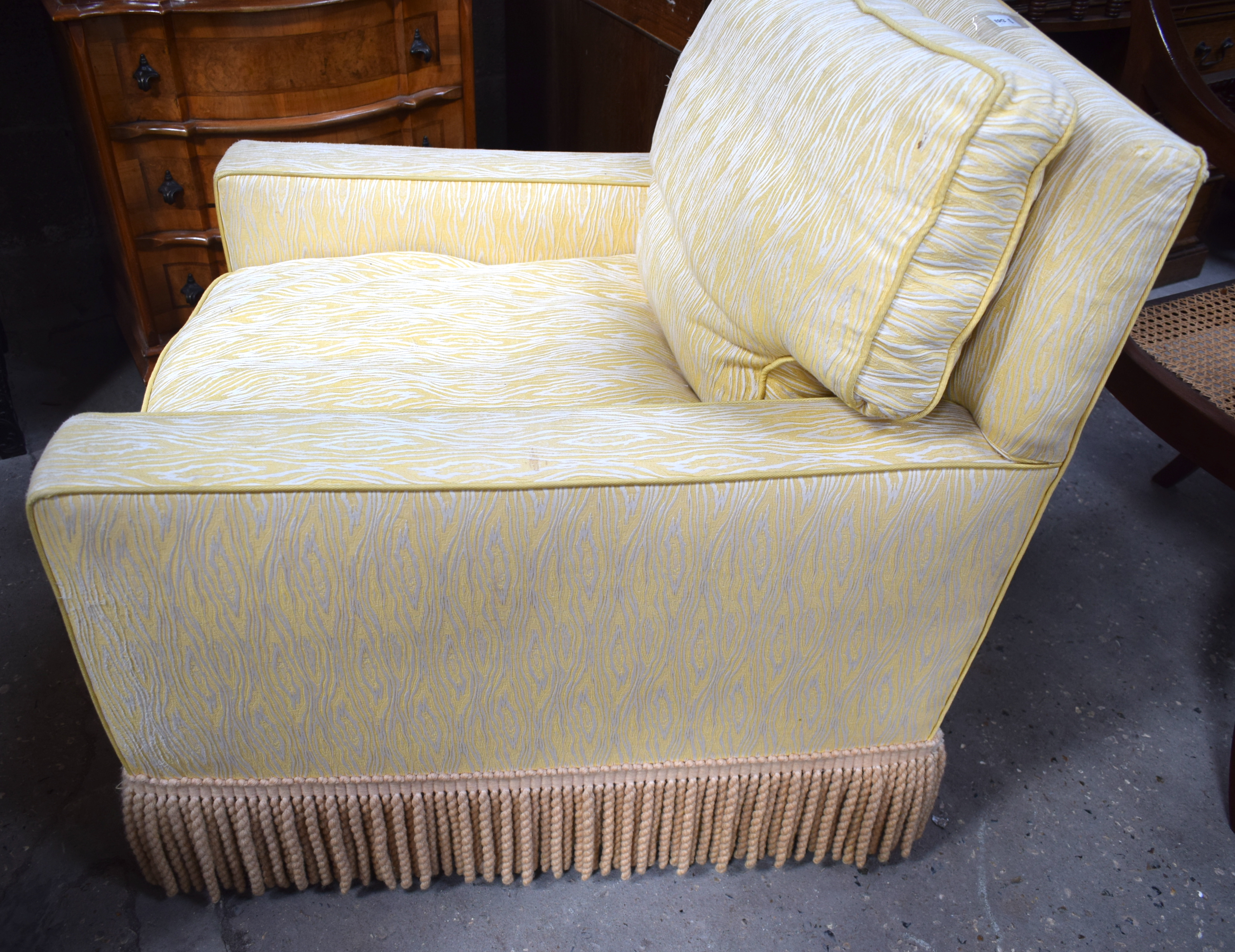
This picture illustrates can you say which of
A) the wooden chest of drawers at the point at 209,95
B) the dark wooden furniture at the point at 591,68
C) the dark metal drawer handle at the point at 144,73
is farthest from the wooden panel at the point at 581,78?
the dark metal drawer handle at the point at 144,73

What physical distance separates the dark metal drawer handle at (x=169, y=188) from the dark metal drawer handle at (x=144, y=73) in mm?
156

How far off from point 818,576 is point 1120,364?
0.58 meters

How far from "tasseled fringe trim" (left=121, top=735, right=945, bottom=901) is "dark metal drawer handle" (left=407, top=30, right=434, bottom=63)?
1.24 metres

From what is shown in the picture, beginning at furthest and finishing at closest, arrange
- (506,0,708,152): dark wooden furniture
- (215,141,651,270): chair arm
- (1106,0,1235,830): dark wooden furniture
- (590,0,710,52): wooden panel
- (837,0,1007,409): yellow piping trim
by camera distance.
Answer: (506,0,708,152): dark wooden furniture
(590,0,710,52): wooden panel
(215,141,651,270): chair arm
(1106,0,1235,830): dark wooden furniture
(837,0,1007,409): yellow piping trim

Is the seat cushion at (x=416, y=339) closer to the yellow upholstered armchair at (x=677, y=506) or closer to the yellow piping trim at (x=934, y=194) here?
the yellow upholstered armchair at (x=677, y=506)

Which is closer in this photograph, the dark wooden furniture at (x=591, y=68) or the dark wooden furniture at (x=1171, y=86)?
the dark wooden furniture at (x=1171, y=86)

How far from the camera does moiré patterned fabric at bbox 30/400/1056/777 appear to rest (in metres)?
0.66

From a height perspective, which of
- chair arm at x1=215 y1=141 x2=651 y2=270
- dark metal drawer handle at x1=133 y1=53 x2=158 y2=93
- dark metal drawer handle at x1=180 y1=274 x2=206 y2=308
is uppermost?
dark metal drawer handle at x1=133 y1=53 x2=158 y2=93

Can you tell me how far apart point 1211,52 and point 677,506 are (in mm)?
1965

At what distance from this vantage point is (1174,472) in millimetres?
1575

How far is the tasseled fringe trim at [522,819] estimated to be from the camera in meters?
0.87

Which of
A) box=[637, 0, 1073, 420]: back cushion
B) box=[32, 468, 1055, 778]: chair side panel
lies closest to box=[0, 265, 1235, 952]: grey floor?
box=[32, 468, 1055, 778]: chair side panel

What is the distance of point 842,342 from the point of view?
26.8 inches

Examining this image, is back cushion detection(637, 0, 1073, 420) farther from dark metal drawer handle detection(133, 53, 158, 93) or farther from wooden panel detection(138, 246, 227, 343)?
wooden panel detection(138, 246, 227, 343)
